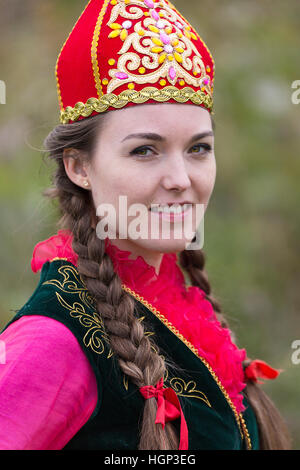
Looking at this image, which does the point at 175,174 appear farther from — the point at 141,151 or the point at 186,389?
the point at 186,389

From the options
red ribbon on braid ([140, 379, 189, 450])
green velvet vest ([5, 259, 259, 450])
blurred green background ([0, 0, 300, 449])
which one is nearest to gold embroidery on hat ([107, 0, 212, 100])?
green velvet vest ([5, 259, 259, 450])

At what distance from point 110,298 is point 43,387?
0.31 meters

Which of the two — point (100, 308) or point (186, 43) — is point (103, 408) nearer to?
point (100, 308)

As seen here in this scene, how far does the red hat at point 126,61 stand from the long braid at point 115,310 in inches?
7.7

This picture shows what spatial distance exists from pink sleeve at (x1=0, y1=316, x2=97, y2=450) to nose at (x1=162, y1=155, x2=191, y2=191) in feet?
1.53

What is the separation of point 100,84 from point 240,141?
321 centimetres

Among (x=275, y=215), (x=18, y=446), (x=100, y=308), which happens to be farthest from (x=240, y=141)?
(x=18, y=446)

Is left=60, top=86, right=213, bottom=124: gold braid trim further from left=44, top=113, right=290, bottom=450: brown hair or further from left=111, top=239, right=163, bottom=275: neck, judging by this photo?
left=111, top=239, right=163, bottom=275: neck

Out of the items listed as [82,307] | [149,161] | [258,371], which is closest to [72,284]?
[82,307]

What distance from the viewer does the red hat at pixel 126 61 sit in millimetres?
1506

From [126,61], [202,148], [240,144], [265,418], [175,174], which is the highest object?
[240,144]

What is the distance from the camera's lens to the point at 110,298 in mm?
1480

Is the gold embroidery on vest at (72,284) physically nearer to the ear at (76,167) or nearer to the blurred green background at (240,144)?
the ear at (76,167)

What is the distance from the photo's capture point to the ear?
160 cm
